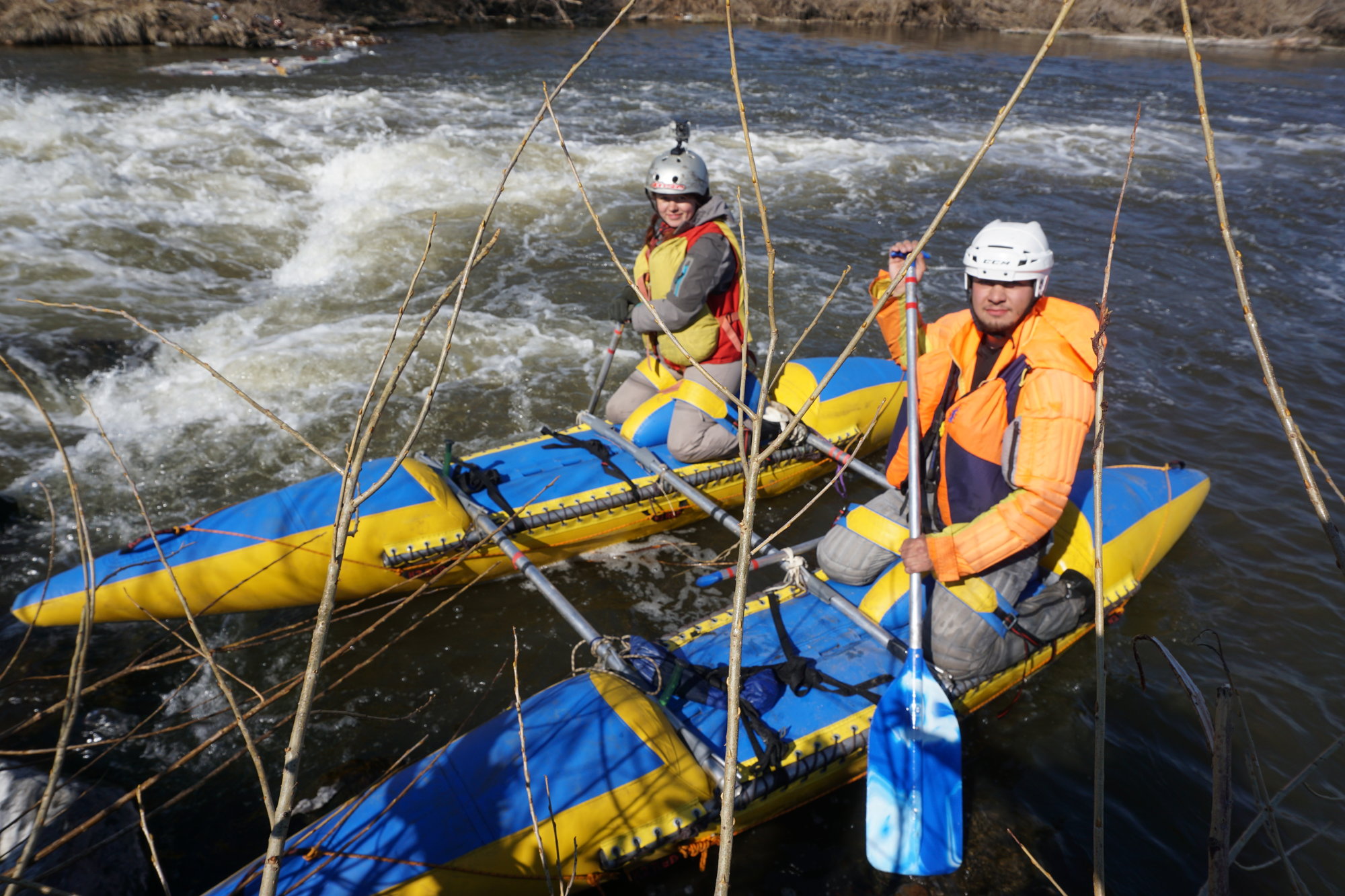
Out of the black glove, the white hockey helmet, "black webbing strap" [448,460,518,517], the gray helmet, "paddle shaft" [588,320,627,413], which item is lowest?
"black webbing strap" [448,460,518,517]

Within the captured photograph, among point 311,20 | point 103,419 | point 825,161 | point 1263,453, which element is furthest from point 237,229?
point 311,20

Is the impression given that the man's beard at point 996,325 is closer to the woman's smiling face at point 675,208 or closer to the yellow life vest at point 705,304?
the yellow life vest at point 705,304

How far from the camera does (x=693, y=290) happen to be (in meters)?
4.52

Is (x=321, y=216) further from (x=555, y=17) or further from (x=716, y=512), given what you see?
(x=555, y=17)

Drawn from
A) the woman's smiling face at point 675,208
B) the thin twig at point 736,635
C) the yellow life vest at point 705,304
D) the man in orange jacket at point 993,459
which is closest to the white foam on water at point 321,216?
the yellow life vest at point 705,304

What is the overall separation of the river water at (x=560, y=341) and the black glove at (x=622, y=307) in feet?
4.58

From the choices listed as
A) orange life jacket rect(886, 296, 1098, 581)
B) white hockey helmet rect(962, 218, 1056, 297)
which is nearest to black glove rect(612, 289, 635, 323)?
orange life jacket rect(886, 296, 1098, 581)

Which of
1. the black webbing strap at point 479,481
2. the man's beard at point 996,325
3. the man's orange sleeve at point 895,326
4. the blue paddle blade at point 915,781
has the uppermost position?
the man's beard at point 996,325

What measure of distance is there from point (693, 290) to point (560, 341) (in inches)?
119

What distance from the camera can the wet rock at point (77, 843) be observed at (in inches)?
101

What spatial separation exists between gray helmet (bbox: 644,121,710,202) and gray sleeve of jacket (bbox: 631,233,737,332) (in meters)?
0.30

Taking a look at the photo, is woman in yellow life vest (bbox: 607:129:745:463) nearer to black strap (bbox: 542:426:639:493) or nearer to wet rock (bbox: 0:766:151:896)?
black strap (bbox: 542:426:639:493)

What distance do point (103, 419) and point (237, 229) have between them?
406cm

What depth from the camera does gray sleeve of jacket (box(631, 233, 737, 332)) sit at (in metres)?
4.49
